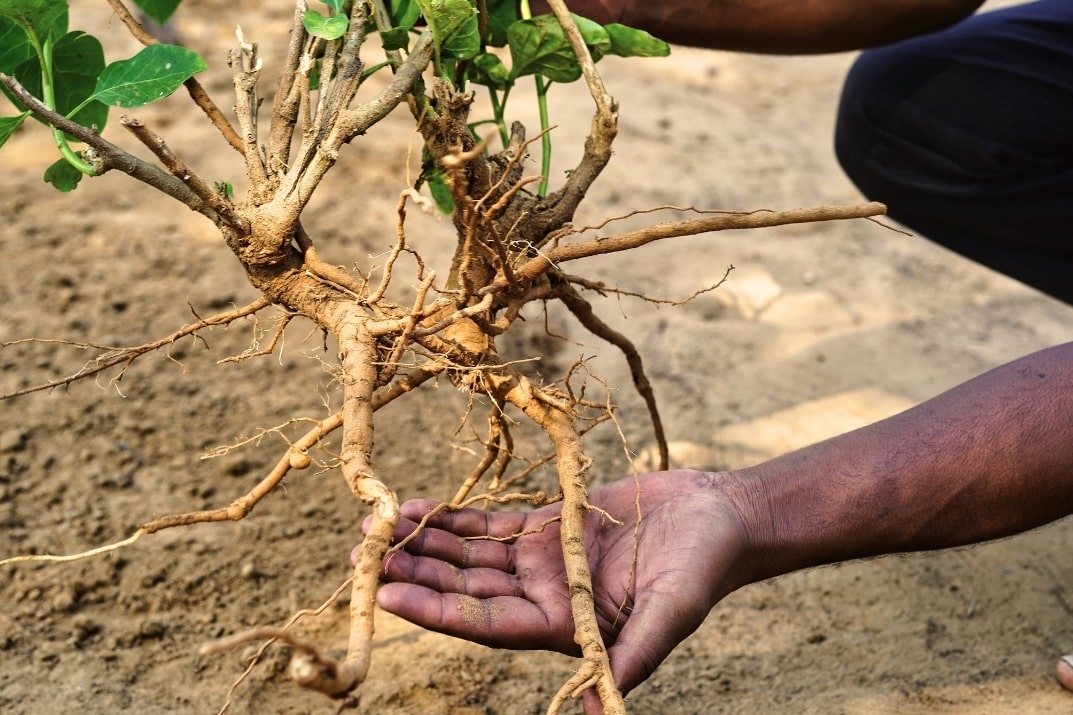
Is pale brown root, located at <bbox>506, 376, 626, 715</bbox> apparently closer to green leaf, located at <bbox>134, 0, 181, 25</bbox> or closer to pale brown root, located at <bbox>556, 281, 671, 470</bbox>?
pale brown root, located at <bbox>556, 281, 671, 470</bbox>

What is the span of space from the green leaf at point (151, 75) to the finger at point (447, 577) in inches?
28.1

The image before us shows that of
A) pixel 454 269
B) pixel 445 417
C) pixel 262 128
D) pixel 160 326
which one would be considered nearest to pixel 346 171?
pixel 262 128

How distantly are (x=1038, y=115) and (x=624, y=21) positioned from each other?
0.93 meters

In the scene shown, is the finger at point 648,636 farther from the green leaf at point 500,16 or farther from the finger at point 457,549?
the green leaf at point 500,16

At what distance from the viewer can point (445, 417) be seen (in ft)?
7.20

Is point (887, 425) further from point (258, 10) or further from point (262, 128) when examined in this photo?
point (258, 10)

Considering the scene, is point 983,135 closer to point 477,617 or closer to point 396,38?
point 396,38

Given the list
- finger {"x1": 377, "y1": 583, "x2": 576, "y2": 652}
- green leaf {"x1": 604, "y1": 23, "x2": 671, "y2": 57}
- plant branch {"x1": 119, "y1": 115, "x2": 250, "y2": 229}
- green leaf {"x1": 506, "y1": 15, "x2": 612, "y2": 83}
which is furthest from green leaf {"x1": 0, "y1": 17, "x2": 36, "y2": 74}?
finger {"x1": 377, "y1": 583, "x2": 576, "y2": 652}

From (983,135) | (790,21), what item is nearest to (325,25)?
(790,21)

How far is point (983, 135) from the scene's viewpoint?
2.11 metres

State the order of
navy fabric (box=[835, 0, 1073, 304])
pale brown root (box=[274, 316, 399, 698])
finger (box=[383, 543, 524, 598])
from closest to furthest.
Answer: pale brown root (box=[274, 316, 399, 698]) < finger (box=[383, 543, 524, 598]) < navy fabric (box=[835, 0, 1073, 304])

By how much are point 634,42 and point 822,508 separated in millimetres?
724

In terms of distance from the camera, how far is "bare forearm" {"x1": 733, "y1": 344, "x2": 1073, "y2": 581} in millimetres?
1344

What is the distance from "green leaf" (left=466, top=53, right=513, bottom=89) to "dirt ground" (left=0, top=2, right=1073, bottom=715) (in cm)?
42
